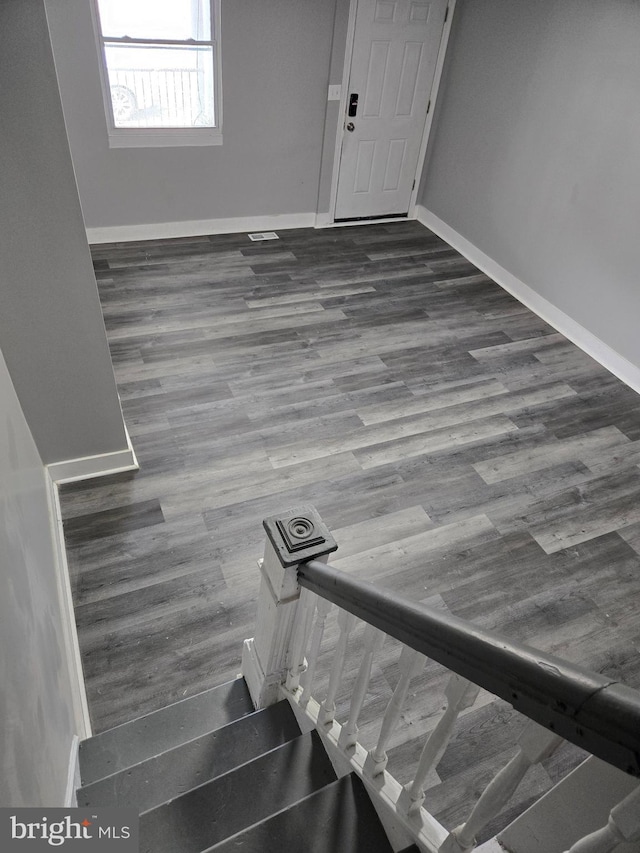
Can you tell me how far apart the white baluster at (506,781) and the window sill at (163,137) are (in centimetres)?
489

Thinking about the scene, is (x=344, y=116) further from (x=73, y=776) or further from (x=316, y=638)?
(x=73, y=776)

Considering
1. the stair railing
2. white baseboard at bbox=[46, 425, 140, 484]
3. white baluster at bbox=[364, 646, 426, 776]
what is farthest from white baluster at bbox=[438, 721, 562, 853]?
white baseboard at bbox=[46, 425, 140, 484]

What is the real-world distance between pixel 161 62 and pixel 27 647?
4425 mm

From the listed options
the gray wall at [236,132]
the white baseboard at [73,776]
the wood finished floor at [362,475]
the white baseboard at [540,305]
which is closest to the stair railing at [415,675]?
the white baseboard at [73,776]

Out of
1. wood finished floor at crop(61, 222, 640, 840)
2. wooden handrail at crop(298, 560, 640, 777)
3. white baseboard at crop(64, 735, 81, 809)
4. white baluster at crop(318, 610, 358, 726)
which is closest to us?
wooden handrail at crop(298, 560, 640, 777)

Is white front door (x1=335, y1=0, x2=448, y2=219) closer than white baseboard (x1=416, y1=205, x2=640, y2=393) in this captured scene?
No

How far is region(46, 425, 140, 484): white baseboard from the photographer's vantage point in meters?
2.86

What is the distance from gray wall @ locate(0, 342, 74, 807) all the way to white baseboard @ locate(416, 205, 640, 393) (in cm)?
375

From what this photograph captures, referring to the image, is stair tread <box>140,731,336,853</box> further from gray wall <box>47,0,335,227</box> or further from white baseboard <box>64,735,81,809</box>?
gray wall <box>47,0,335,227</box>

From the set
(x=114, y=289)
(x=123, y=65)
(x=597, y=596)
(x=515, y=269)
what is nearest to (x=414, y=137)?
(x=515, y=269)

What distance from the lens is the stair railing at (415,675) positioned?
0.66m

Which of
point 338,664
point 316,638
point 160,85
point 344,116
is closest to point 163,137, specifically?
point 160,85

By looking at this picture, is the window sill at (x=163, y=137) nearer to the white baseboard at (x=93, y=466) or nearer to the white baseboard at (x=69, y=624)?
the white baseboard at (x=93, y=466)

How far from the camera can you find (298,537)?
138cm
